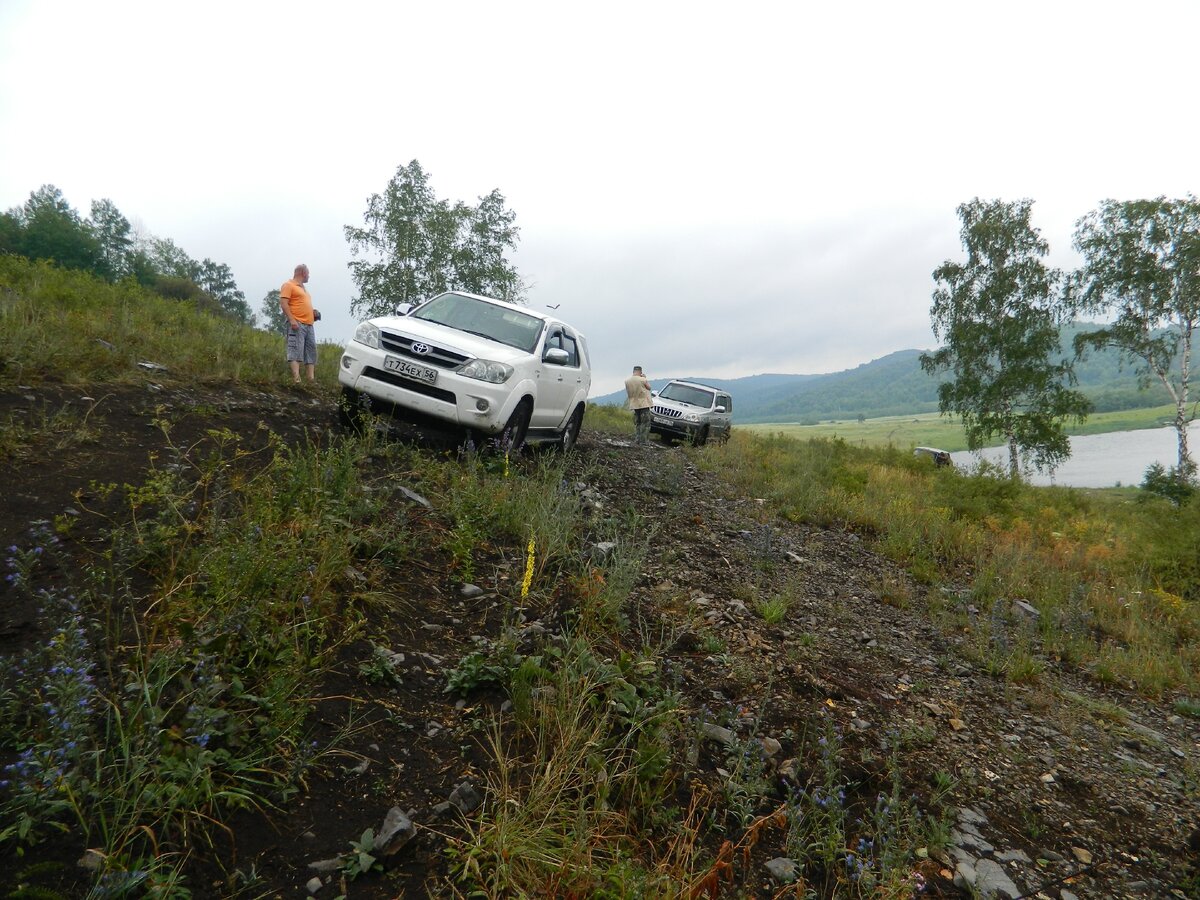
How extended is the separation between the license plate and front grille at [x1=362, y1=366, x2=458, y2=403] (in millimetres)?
48

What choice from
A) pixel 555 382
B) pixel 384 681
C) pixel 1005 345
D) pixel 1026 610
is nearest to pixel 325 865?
pixel 384 681

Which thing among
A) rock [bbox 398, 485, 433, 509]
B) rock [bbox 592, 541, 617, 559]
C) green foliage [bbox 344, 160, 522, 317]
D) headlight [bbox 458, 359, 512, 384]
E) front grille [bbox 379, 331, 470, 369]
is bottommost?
rock [bbox 592, 541, 617, 559]

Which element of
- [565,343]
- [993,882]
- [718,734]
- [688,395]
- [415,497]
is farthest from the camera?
[688,395]

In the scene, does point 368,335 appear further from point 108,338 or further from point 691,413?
point 691,413

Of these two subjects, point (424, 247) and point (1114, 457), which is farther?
point (1114, 457)

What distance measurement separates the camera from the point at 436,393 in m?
6.24

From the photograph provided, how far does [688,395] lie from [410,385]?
13216mm

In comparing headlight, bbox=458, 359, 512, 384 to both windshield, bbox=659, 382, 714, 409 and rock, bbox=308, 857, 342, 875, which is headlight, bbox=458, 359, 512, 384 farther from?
windshield, bbox=659, 382, 714, 409

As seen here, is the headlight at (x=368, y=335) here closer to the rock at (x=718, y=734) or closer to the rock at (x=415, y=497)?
the rock at (x=415, y=497)

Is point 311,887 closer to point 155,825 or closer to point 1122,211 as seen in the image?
point 155,825

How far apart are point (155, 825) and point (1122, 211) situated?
33010 millimetres

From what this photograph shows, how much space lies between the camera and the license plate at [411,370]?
6.20 metres

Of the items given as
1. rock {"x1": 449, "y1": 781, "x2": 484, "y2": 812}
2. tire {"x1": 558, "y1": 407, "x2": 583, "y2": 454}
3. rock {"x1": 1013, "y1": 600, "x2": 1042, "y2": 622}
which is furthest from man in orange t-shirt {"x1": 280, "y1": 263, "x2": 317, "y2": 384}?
rock {"x1": 1013, "y1": 600, "x2": 1042, "y2": 622}

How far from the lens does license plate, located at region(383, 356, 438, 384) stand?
6.20 metres
